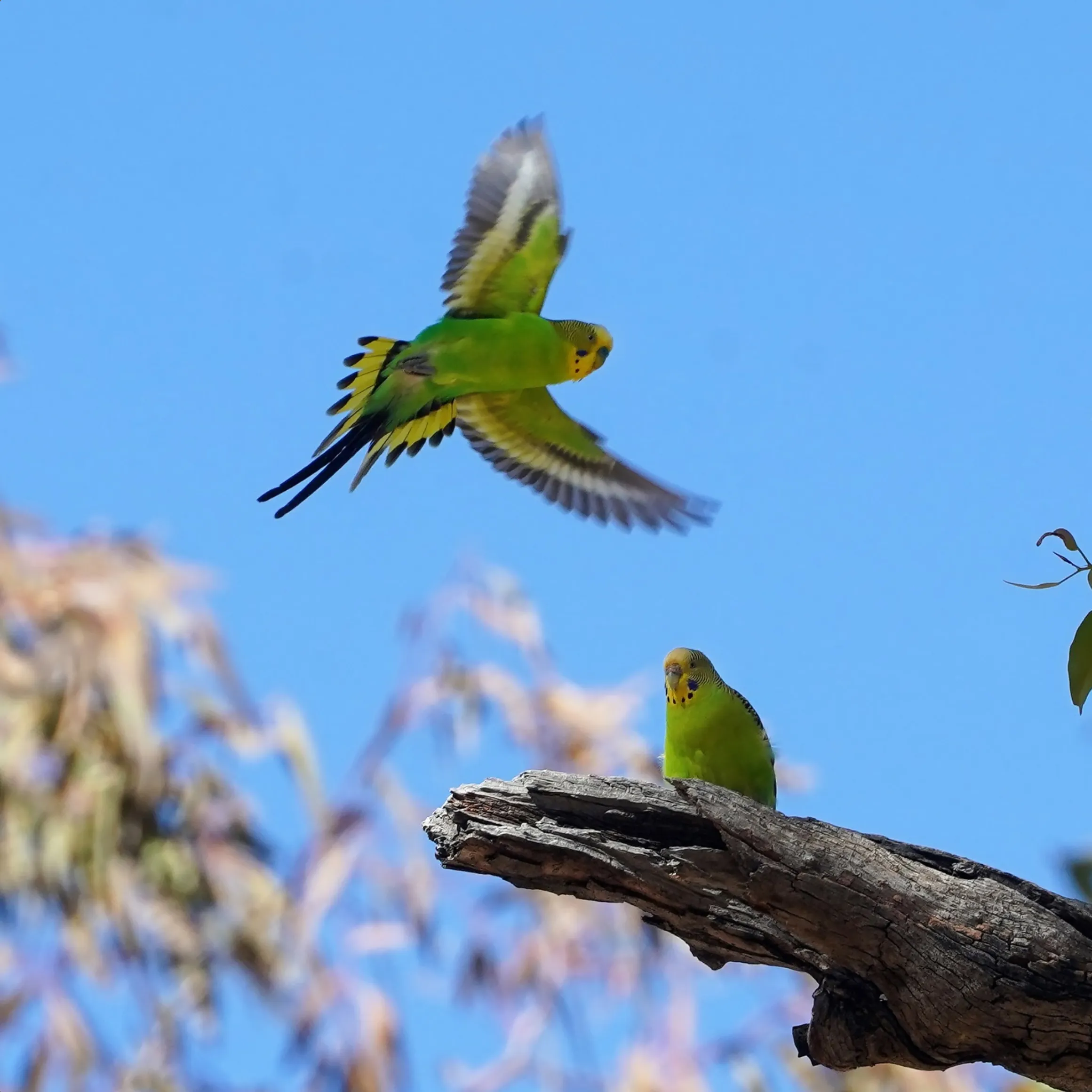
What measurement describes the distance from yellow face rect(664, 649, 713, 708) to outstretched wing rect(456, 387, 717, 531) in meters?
1.27

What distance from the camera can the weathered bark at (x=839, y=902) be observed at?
2.81m

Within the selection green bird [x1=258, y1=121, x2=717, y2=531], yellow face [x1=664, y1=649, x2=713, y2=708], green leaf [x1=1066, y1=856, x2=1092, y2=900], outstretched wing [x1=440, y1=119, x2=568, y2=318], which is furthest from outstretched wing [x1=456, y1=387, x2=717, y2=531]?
green leaf [x1=1066, y1=856, x2=1092, y2=900]

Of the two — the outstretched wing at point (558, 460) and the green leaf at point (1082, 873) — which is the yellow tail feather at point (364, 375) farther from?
the green leaf at point (1082, 873)

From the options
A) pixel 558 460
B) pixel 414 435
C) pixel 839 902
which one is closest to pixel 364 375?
pixel 414 435

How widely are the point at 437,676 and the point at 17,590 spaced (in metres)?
Result: 2.02

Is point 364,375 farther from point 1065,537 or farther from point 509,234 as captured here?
point 1065,537

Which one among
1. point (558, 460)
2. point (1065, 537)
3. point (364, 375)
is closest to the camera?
point (1065, 537)

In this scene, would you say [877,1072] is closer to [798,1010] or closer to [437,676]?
[798,1010]

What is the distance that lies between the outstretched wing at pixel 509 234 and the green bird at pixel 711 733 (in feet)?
4.08

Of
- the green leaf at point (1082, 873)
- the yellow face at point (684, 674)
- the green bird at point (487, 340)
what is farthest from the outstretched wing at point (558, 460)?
the green leaf at point (1082, 873)

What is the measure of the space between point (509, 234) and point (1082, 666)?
224 centimetres

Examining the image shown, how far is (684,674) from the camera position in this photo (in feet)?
12.0

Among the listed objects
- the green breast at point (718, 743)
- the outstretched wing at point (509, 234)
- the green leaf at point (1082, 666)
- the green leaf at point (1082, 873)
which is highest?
the outstretched wing at point (509, 234)

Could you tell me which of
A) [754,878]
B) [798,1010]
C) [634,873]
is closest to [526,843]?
[634,873]
